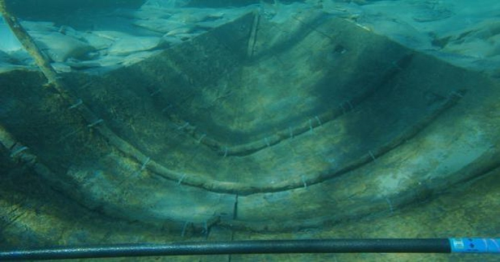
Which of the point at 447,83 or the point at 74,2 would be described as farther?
the point at 74,2

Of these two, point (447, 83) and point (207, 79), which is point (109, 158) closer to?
point (207, 79)

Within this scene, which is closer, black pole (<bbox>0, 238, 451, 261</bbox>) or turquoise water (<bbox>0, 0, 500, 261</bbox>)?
black pole (<bbox>0, 238, 451, 261</bbox>)

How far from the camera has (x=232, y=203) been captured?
3.77 metres

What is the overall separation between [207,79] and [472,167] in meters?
4.47

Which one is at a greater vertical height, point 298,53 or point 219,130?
point 298,53

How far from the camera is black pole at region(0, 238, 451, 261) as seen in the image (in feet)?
5.42

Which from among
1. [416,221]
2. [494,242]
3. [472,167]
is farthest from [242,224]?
[472,167]

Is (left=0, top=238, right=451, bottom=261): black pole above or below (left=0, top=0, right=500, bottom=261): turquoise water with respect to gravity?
above

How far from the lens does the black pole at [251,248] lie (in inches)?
65.1

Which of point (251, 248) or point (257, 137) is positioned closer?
point (251, 248)

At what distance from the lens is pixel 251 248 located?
5.65ft

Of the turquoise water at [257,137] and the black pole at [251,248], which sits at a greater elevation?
the black pole at [251,248]

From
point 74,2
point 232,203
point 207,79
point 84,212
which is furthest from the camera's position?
point 74,2

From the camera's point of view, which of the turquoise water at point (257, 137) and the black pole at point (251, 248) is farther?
the turquoise water at point (257, 137)
